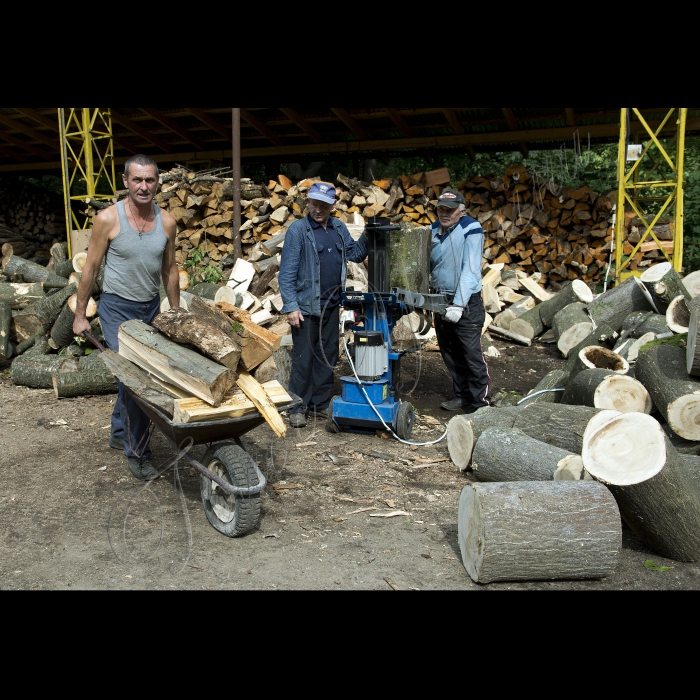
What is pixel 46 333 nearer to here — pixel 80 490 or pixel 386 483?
pixel 80 490

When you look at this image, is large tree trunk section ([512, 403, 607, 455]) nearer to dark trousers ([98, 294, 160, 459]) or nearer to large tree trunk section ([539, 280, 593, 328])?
dark trousers ([98, 294, 160, 459])

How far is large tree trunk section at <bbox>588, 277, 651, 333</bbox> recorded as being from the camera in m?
7.50

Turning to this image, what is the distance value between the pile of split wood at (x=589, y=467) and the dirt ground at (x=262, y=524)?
16 cm

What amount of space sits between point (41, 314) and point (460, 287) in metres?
5.01

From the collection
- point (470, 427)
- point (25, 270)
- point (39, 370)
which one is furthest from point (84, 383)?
point (25, 270)

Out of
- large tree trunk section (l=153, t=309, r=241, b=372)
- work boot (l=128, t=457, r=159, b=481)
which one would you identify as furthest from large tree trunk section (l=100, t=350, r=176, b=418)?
work boot (l=128, t=457, r=159, b=481)

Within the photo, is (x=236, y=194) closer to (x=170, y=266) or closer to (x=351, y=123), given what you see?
(x=351, y=123)

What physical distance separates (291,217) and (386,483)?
261 inches

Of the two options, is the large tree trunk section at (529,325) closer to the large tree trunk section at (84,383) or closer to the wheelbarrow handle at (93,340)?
the large tree trunk section at (84,383)

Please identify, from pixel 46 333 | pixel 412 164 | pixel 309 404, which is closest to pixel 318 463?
pixel 309 404

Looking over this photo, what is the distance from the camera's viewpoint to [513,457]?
4.04m

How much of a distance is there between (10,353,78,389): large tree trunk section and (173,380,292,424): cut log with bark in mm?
3944

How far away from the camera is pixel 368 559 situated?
337 cm

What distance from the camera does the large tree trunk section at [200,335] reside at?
3572mm
